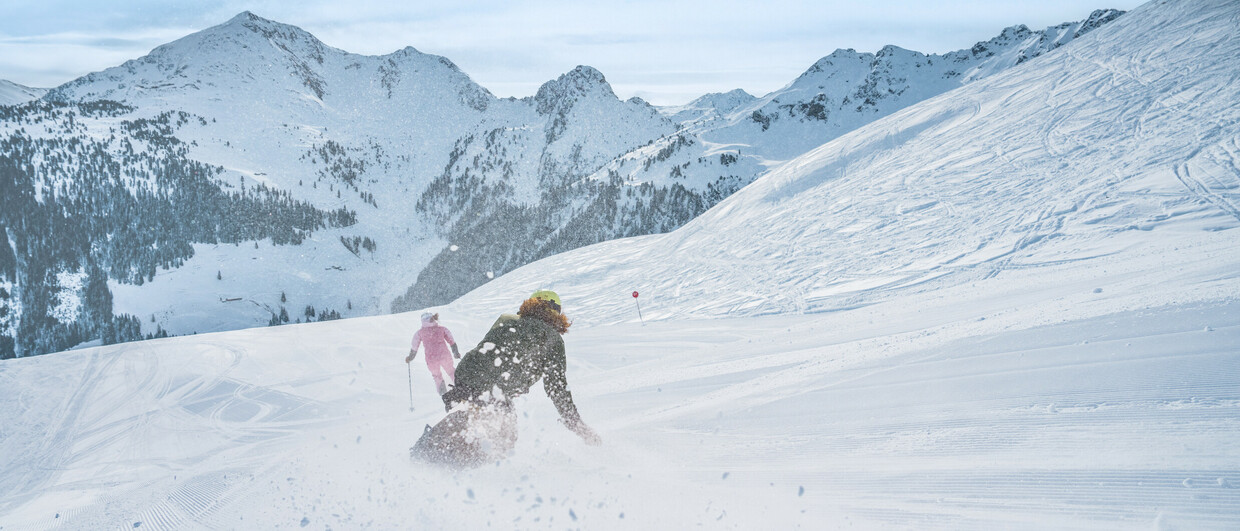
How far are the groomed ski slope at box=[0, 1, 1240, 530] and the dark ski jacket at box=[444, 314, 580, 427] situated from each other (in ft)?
2.09

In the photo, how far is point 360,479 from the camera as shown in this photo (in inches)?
179

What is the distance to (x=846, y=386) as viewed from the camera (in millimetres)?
5664

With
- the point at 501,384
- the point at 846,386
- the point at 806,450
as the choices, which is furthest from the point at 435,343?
the point at 846,386

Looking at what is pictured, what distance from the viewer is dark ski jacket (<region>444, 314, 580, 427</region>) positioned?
4723 mm

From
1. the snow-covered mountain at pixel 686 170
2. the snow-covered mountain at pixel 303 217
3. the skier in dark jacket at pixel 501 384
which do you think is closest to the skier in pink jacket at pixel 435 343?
the skier in dark jacket at pixel 501 384

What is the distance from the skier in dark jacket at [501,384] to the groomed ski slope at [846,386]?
259mm

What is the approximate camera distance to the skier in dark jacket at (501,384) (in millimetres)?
4609

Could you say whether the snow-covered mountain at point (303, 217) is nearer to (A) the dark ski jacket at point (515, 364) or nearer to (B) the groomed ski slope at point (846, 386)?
(B) the groomed ski slope at point (846, 386)

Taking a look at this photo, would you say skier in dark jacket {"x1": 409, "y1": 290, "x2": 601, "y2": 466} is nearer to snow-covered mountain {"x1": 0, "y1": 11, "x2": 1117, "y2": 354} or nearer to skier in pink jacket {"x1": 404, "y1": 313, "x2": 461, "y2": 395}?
skier in pink jacket {"x1": 404, "y1": 313, "x2": 461, "y2": 395}

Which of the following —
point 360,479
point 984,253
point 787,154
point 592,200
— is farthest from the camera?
point 787,154


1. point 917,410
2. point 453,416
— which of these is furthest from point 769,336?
point 453,416

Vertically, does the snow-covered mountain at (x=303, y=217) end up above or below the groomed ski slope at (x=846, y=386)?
above

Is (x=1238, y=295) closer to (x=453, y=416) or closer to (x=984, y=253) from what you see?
(x=984, y=253)

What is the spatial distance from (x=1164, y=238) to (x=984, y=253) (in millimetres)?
2725
